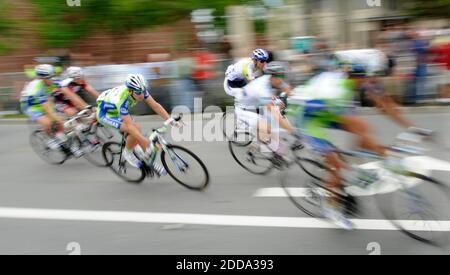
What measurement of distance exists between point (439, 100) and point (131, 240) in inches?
324

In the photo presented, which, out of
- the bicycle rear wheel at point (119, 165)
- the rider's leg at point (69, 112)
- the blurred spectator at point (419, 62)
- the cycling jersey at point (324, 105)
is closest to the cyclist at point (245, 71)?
the bicycle rear wheel at point (119, 165)

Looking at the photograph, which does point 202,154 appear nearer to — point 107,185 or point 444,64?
point 107,185

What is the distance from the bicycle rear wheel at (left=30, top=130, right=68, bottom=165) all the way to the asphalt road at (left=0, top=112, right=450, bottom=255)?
309 mm

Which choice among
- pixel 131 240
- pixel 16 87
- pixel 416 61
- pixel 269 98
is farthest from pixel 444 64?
pixel 16 87

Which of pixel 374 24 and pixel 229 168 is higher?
pixel 374 24

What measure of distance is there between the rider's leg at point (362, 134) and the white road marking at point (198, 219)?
2.57ft

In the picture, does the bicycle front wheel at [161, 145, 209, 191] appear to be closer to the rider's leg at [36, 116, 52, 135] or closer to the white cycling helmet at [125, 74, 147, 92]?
the white cycling helmet at [125, 74, 147, 92]

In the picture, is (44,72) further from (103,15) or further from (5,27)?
(5,27)

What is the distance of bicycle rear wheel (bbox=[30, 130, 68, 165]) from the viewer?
9.10 metres

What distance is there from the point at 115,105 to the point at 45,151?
298cm

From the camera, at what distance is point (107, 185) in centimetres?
773

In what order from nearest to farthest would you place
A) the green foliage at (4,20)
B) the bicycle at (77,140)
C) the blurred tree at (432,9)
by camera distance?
the bicycle at (77,140)
the blurred tree at (432,9)
the green foliage at (4,20)

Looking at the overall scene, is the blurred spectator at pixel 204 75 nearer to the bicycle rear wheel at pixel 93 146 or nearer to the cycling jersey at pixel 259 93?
the bicycle rear wheel at pixel 93 146

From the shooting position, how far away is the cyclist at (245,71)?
785cm
